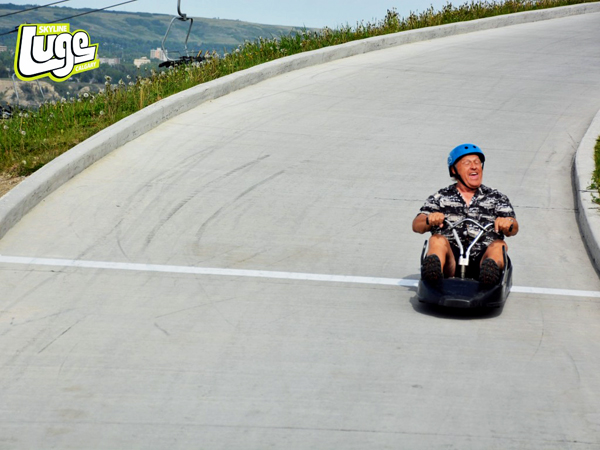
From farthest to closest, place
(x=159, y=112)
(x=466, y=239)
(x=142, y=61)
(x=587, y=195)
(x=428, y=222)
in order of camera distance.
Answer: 1. (x=142, y=61)
2. (x=159, y=112)
3. (x=587, y=195)
4. (x=466, y=239)
5. (x=428, y=222)

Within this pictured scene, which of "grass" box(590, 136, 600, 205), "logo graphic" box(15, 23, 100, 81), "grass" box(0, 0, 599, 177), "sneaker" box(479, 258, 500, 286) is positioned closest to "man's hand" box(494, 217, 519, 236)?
"sneaker" box(479, 258, 500, 286)

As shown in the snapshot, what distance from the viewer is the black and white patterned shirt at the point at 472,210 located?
21.1ft

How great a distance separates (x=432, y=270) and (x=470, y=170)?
3.06 ft

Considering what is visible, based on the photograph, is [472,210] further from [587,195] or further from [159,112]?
[159,112]

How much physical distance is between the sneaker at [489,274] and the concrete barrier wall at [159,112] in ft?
14.3

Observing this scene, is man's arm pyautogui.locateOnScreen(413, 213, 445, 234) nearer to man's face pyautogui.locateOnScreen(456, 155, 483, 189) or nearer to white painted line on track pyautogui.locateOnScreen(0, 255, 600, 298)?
man's face pyautogui.locateOnScreen(456, 155, 483, 189)

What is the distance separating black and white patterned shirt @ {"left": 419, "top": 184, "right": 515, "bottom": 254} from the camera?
21.1 ft

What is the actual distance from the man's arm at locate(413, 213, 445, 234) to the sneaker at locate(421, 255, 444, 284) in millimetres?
286

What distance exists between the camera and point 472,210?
6.50 metres

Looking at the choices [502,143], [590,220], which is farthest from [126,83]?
[590,220]

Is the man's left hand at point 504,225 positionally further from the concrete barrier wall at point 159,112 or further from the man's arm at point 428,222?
the concrete barrier wall at point 159,112

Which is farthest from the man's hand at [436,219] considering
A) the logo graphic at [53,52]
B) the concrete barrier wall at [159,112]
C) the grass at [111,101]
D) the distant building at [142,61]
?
the logo graphic at [53,52]

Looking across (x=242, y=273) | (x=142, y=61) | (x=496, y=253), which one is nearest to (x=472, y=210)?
(x=496, y=253)

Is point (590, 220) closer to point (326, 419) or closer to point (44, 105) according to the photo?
point (326, 419)
